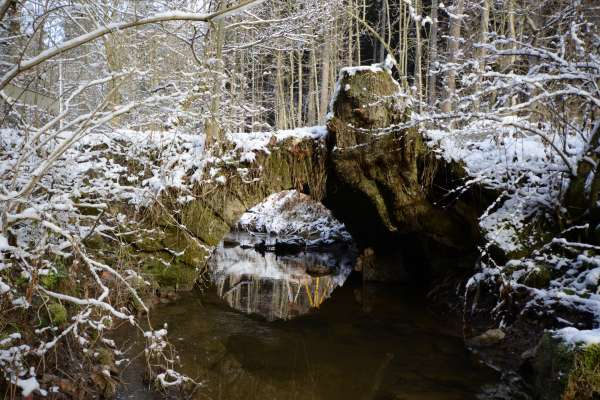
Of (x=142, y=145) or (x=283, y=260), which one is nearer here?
(x=142, y=145)

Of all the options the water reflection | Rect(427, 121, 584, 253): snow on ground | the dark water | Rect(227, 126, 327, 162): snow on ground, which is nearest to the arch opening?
the water reflection

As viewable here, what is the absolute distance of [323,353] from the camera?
583cm

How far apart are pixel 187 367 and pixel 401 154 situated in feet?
16.9

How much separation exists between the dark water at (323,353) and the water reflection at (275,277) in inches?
6.9

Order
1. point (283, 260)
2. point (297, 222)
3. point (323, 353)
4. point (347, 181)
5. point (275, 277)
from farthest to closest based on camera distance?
point (297, 222), point (283, 260), point (275, 277), point (347, 181), point (323, 353)

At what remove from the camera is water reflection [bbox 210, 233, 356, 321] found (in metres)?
8.30

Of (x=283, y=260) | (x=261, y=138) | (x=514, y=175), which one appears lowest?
(x=283, y=260)

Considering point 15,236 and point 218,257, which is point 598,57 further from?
point 218,257

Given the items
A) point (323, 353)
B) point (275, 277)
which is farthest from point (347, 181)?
point (275, 277)

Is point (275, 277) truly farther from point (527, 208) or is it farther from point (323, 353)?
point (527, 208)

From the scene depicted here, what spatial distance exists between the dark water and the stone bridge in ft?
3.90

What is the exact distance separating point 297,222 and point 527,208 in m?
10.2

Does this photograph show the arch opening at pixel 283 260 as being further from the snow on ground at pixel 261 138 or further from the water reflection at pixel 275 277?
the snow on ground at pixel 261 138

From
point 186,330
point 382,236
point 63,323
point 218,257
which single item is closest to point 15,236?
point 63,323
